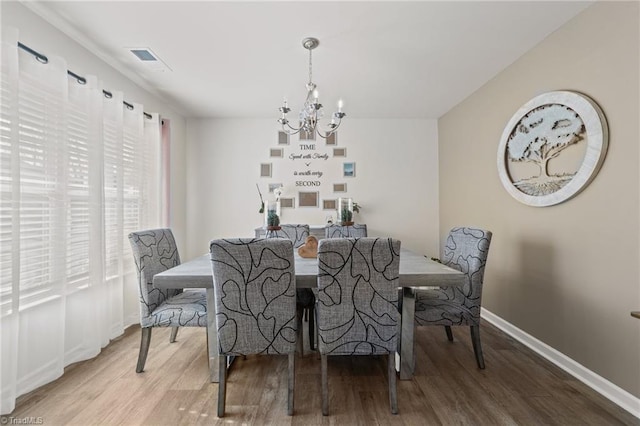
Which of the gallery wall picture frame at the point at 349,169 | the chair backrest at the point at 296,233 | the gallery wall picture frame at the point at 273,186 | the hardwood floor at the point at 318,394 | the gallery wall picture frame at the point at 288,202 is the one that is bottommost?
the hardwood floor at the point at 318,394

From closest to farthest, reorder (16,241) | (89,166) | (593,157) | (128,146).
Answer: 1. (16,241)
2. (593,157)
3. (89,166)
4. (128,146)

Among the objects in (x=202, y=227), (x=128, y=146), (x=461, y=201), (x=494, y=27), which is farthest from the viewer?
(x=202, y=227)

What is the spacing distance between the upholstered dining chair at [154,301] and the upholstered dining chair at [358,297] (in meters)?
0.92

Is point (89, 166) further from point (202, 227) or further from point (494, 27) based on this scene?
point (494, 27)

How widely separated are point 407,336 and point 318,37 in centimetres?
222

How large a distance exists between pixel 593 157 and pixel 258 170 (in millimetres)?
3469

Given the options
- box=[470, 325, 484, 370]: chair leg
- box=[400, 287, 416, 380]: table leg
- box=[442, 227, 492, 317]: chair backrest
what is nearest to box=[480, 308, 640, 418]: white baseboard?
box=[470, 325, 484, 370]: chair leg

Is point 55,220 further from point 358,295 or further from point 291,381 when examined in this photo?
point 358,295

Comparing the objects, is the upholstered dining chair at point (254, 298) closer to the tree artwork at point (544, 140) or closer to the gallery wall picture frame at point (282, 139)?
the tree artwork at point (544, 140)

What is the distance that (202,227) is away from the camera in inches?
162

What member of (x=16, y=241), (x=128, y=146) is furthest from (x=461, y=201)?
(x=16, y=241)

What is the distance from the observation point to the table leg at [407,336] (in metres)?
1.91

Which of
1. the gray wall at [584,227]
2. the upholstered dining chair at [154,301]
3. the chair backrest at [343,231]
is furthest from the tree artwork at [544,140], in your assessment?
the upholstered dining chair at [154,301]

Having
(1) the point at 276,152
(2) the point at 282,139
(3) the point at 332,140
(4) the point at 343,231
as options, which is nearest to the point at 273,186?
(1) the point at 276,152
